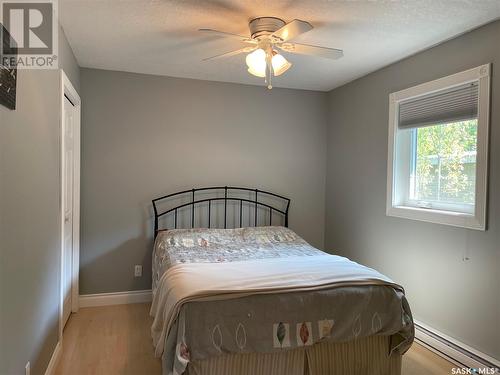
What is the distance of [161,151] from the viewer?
147 inches

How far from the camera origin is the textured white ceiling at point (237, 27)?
2176mm

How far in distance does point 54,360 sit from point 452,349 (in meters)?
2.85

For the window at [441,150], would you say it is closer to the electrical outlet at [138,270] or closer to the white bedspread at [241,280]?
the white bedspread at [241,280]

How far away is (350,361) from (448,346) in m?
1.02

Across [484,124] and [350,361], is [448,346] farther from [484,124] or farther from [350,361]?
[484,124]

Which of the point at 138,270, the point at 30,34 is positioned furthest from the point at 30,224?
the point at 138,270

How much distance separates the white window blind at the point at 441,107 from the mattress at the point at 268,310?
140 centimetres

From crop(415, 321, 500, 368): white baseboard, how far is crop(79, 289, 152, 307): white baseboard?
8.67 feet

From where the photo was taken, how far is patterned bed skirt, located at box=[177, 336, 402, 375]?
1929mm

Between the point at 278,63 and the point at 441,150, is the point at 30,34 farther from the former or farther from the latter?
the point at 441,150

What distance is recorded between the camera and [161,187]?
3725 millimetres

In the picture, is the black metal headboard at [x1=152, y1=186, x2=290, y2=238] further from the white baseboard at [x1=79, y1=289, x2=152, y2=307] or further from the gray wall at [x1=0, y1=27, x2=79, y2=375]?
the gray wall at [x1=0, y1=27, x2=79, y2=375]

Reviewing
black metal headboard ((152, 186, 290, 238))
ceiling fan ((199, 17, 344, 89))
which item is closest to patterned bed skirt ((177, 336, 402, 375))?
ceiling fan ((199, 17, 344, 89))

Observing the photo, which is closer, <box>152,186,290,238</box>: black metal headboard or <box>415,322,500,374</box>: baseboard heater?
<box>415,322,500,374</box>: baseboard heater
